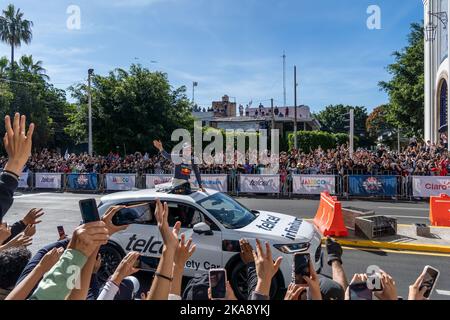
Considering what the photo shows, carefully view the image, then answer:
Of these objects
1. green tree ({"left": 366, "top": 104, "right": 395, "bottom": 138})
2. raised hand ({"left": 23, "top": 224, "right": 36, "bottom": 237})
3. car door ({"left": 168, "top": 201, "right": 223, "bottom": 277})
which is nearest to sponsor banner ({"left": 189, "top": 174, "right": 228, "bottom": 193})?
car door ({"left": 168, "top": 201, "right": 223, "bottom": 277})

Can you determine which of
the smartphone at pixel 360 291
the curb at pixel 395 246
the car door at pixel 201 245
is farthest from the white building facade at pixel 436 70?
the smartphone at pixel 360 291

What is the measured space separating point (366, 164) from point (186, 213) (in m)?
12.6

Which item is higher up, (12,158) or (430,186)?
(12,158)

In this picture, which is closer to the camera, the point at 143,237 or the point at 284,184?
the point at 143,237

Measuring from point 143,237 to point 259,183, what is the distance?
12.1 metres

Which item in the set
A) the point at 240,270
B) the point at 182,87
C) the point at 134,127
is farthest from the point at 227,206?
the point at 182,87

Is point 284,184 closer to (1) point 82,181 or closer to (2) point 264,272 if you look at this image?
(1) point 82,181

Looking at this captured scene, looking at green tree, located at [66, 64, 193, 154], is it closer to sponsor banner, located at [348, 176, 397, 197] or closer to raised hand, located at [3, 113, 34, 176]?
sponsor banner, located at [348, 176, 397, 197]

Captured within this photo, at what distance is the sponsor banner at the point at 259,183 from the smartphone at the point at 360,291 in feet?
50.7

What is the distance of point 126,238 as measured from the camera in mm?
6023

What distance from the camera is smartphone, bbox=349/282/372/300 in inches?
76.4

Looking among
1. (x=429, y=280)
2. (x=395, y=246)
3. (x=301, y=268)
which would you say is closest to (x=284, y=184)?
(x=395, y=246)

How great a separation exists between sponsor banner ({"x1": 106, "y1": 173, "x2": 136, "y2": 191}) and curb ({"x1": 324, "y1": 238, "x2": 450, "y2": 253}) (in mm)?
13666

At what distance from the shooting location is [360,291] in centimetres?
197
